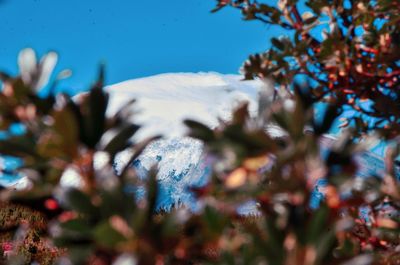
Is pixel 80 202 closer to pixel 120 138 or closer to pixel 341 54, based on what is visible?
pixel 120 138

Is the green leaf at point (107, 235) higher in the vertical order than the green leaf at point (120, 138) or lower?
lower

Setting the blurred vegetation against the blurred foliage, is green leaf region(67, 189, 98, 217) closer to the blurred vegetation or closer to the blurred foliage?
the blurred vegetation

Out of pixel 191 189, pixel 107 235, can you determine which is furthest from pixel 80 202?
pixel 191 189

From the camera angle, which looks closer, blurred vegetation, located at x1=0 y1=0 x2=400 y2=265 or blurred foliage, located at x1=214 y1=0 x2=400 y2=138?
blurred vegetation, located at x1=0 y1=0 x2=400 y2=265

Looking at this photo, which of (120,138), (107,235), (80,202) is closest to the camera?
(107,235)

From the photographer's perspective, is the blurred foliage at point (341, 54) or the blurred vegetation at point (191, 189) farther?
the blurred foliage at point (341, 54)

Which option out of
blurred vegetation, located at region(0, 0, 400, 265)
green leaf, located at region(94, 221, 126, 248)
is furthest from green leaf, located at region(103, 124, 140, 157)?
green leaf, located at region(94, 221, 126, 248)

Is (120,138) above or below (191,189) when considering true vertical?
above

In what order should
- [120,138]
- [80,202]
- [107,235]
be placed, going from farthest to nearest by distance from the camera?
[120,138], [80,202], [107,235]

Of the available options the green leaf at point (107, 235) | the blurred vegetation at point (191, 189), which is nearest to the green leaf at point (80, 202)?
the blurred vegetation at point (191, 189)

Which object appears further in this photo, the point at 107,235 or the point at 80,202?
the point at 80,202

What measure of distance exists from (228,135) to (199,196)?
0.20 metres

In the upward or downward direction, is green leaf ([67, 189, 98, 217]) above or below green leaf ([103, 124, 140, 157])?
below

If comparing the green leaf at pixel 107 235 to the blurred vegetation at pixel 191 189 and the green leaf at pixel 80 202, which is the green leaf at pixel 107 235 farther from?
the green leaf at pixel 80 202
